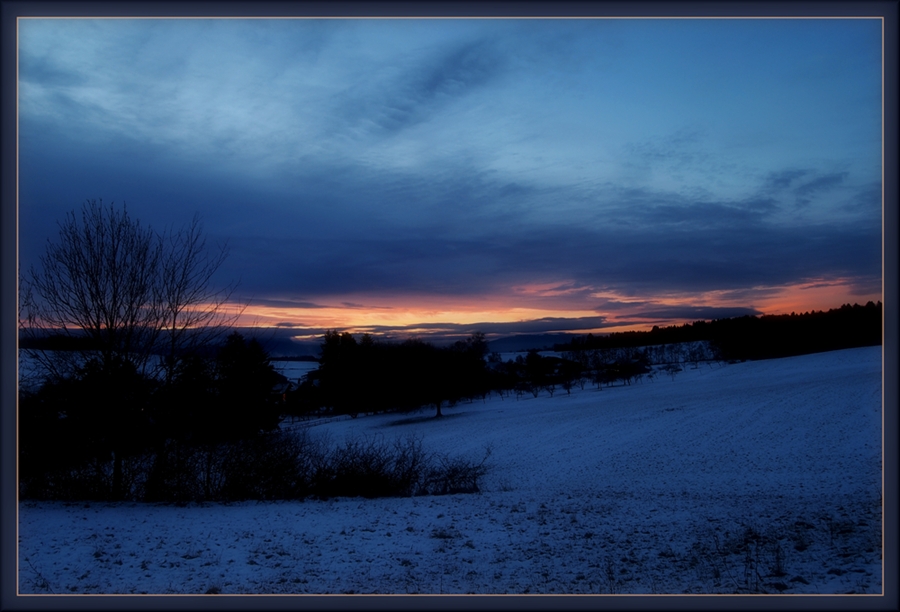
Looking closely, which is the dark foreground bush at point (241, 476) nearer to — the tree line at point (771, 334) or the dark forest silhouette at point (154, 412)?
the dark forest silhouette at point (154, 412)

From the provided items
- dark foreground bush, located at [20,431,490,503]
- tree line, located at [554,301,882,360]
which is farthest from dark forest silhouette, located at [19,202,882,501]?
tree line, located at [554,301,882,360]

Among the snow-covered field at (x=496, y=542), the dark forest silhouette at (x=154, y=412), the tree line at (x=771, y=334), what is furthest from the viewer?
the tree line at (x=771, y=334)

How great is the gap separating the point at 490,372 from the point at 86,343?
2238 inches

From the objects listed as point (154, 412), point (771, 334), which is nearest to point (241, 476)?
point (154, 412)

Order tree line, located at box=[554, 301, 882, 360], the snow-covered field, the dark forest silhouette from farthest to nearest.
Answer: tree line, located at box=[554, 301, 882, 360], the dark forest silhouette, the snow-covered field

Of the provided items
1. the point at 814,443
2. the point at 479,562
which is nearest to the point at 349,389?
the point at 814,443

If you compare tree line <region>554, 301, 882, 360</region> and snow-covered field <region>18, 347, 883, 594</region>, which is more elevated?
tree line <region>554, 301, 882, 360</region>

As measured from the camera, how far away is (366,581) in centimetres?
641

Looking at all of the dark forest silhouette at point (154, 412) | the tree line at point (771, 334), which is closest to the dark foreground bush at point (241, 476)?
the dark forest silhouette at point (154, 412)

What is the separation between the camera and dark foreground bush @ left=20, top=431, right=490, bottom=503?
11.1 meters

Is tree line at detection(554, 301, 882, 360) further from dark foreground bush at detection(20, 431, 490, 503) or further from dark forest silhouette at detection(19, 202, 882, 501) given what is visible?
dark foreground bush at detection(20, 431, 490, 503)

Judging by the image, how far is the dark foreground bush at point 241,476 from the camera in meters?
11.1

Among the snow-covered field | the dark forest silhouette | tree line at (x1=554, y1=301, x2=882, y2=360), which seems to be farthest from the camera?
tree line at (x1=554, y1=301, x2=882, y2=360)

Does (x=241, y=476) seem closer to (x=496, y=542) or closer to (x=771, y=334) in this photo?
(x=496, y=542)
